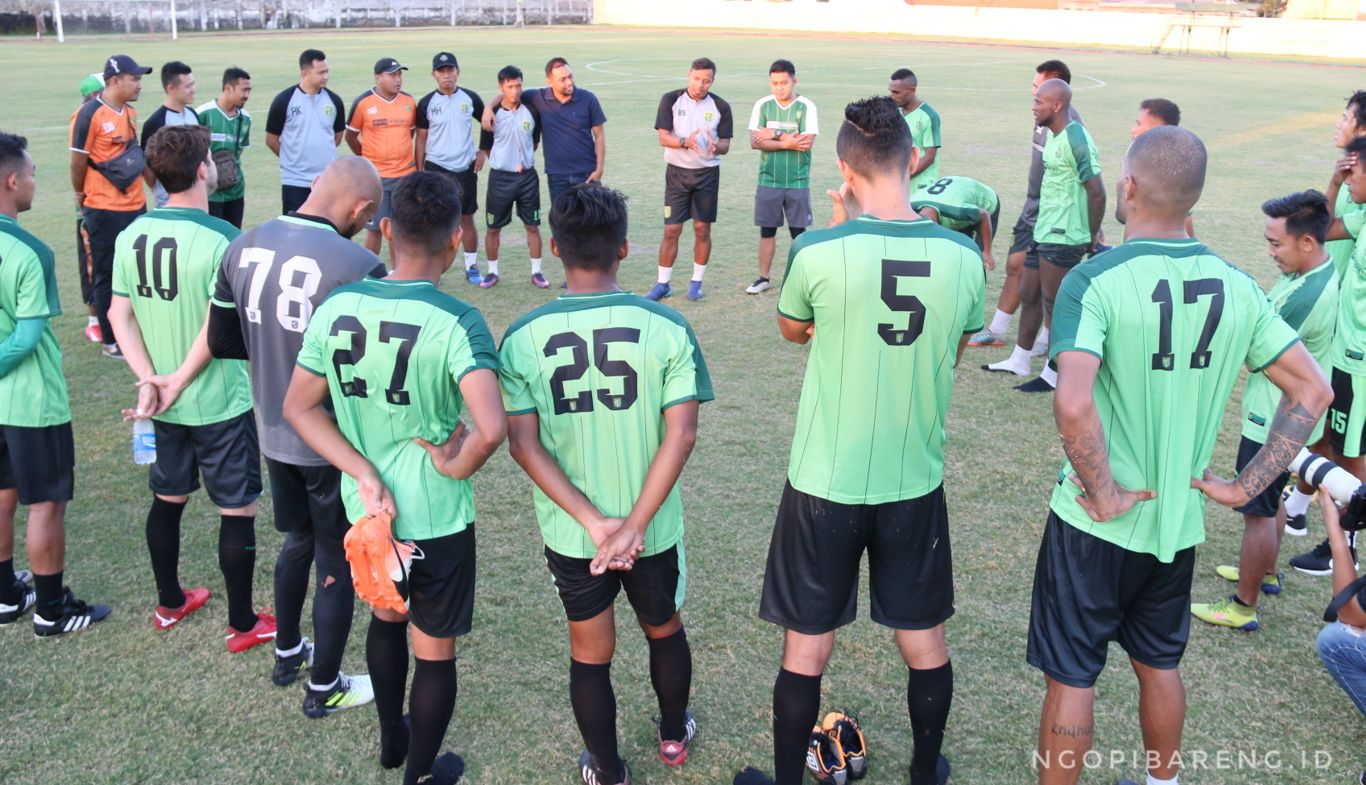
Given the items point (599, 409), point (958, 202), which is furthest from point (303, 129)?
point (599, 409)

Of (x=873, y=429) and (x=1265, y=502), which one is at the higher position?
(x=873, y=429)

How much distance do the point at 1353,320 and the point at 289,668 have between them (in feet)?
18.2

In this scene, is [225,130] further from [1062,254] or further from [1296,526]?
[1296,526]

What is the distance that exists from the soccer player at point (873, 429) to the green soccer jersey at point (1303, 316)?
2240 millimetres

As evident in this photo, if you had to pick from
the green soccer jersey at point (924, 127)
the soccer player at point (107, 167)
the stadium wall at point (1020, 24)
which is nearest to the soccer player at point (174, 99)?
the soccer player at point (107, 167)

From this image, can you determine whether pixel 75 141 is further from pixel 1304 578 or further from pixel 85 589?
pixel 1304 578

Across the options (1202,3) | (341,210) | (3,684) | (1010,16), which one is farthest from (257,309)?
(1202,3)

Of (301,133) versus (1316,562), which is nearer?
(1316,562)

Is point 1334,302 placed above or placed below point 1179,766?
above

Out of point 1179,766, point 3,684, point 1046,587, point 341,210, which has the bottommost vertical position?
point 3,684

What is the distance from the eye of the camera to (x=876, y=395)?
11.7 ft

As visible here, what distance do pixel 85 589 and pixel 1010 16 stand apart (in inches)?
2278

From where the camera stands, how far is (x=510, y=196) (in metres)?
11.1

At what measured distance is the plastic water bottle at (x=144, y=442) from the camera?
4613 mm
